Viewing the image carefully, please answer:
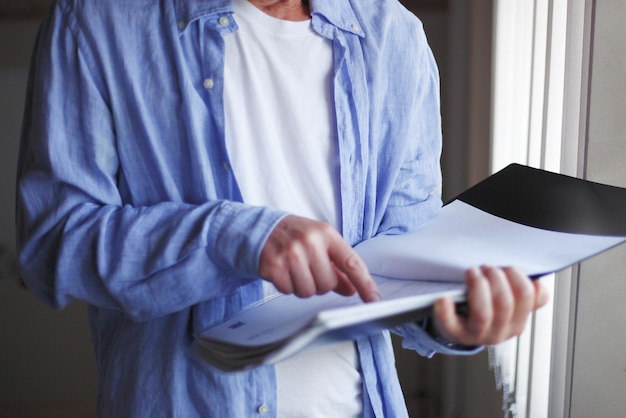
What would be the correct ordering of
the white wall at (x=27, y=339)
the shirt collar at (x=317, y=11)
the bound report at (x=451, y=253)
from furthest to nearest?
the white wall at (x=27, y=339) → the shirt collar at (x=317, y=11) → the bound report at (x=451, y=253)

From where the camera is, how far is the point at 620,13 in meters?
0.98

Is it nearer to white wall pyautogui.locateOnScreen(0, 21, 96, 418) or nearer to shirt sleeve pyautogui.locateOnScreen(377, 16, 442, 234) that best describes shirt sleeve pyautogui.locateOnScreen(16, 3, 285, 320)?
shirt sleeve pyautogui.locateOnScreen(377, 16, 442, 234)

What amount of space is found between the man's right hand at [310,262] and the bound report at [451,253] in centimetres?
3

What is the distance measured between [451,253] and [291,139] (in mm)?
236

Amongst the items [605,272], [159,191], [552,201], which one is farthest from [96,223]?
[605,272]

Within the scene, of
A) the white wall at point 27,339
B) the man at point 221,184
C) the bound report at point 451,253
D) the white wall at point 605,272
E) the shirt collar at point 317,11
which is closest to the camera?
the bound report at point 451,253

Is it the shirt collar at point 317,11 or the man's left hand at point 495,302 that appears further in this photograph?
the shirt collar at point 317,11

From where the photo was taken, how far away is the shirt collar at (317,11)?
2.38 feet

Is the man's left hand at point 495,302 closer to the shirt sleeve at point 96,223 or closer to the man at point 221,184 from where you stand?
the man at point 221,184

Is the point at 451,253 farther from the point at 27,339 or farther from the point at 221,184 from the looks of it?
the point at 27,339

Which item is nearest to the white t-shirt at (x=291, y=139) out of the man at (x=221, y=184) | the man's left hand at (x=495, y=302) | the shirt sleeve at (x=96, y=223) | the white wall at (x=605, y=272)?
the man at (x=221, y=184)

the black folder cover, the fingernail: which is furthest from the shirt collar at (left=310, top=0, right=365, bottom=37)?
the fingernail

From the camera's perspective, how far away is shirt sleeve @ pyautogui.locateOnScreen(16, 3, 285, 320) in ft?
2.02

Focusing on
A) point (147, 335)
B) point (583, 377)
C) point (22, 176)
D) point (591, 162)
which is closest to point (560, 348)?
point (583, 377)
